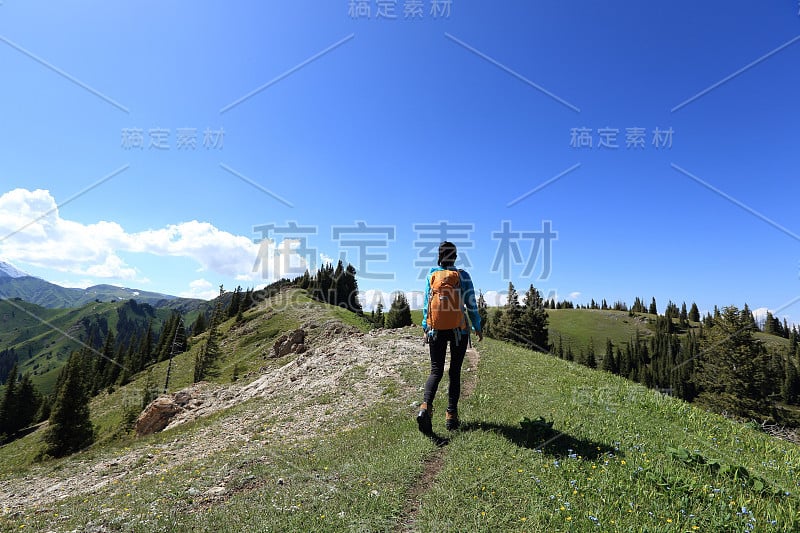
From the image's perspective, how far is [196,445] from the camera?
44.6 ft

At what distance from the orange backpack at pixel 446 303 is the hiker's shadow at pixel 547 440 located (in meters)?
2.72

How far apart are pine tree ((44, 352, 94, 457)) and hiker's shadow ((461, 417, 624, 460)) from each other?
60813 millimetres

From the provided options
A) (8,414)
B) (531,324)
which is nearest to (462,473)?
(531,324)

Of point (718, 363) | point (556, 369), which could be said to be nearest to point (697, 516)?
point (556, 369)

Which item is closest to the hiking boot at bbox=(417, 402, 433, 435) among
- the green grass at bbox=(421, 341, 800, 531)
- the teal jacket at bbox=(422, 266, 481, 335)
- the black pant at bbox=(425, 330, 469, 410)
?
the black pant at bbox=(425, 330, 469, 410)

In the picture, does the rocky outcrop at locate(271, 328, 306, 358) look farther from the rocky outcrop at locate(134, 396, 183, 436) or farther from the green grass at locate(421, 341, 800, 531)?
the green grass at locate(421, 341, 800, 531)

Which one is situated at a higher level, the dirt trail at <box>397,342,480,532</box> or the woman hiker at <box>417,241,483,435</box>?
the woman hiker at <box>417,241,483,435</box>

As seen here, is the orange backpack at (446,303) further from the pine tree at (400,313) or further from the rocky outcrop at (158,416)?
the pine tree at (400,313)

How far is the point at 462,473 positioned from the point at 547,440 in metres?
2.48

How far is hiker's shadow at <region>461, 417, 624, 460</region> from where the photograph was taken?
23.5 ft

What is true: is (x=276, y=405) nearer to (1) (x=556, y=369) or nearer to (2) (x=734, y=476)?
(1) (x=556, y=369)

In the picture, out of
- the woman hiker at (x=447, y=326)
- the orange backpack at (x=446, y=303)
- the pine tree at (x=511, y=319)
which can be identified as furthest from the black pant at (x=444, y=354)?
the pine tree at (x=511, y=319)

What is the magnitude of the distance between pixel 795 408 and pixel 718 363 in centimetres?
13328

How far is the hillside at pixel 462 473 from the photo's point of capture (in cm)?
522
